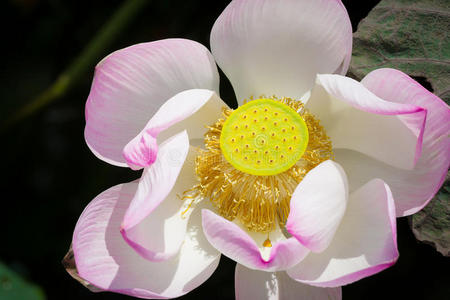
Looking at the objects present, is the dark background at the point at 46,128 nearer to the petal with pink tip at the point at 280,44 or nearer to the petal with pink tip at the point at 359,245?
the petal with pink tip at the point at 280,44

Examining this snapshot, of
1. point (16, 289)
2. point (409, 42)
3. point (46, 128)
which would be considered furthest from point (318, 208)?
point (46, 128)

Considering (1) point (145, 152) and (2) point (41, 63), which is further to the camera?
(2) point (41, 63)

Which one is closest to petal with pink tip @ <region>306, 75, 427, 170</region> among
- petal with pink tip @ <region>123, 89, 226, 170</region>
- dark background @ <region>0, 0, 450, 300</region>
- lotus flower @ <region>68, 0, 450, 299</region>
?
lotus flower @ <region>68, 0, 450, 299</region>

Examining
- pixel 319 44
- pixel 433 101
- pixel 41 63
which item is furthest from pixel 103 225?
pixel 41 63

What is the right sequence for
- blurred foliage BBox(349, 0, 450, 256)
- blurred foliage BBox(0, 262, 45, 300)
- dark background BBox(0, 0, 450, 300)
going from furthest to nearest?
dark background BBox(0, 0, 450, 300), blurred foliage BBox(0, 262, 45, 300), blurred foliage BBox(349, 0, 450, 256)

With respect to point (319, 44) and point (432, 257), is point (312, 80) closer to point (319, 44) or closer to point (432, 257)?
point (319, 44)

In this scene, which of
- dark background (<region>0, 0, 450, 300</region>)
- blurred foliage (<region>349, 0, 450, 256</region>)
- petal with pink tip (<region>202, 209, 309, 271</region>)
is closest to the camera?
petal with pink tip (<region>202, 209, 309, 271</region>)

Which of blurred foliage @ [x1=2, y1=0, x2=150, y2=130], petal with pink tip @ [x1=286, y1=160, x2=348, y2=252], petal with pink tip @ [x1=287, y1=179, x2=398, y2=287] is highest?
blurred foliage @ [x1=2, y1=0, x2=150, y2=130]

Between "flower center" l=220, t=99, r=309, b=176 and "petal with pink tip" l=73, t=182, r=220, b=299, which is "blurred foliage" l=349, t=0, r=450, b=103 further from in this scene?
"petal with pink tip" l=73, t=182, r=220, b=299
